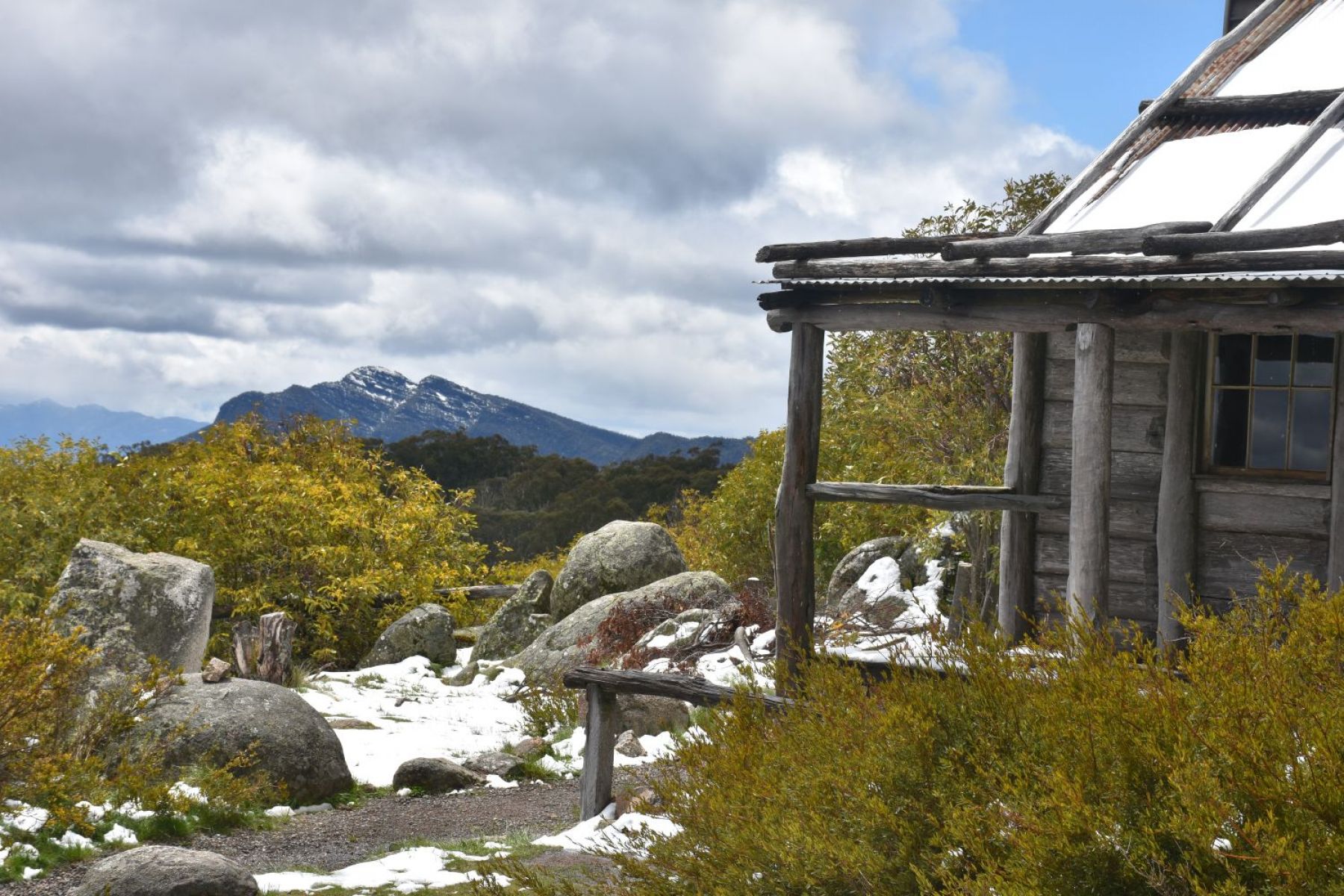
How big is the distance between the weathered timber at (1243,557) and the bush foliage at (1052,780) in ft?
15.5

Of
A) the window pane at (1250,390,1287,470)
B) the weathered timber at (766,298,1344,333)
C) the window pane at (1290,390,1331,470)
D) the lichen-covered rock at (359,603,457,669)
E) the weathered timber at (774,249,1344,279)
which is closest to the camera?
the weathered timber at (774,249,1344,279)

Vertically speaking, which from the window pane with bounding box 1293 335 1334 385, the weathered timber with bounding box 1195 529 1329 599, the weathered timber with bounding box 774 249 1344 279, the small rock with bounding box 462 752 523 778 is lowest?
the small rock with bounding box 462 752 523 778

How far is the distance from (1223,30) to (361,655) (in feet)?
46.2

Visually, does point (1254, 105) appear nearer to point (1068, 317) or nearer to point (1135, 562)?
point (1068, 317)

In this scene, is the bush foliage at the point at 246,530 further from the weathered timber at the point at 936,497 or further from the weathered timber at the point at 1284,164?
the weathered timber at the point at 1284,164

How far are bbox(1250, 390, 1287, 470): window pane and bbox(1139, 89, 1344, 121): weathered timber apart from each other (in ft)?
7.80

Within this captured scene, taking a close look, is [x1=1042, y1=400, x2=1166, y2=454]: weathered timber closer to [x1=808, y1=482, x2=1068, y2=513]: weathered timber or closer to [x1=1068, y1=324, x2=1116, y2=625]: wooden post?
[x1=808, y1=482, x2=1068, y2=513]: weathered timber

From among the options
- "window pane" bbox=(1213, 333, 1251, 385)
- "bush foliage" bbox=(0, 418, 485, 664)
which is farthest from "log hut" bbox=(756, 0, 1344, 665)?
"bush foliage" bbox=(0, 418, 485, 664)

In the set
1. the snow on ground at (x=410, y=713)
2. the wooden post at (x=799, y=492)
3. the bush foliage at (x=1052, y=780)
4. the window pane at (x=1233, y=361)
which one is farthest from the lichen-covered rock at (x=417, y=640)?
the bush foliage at (x=1052, y=780)

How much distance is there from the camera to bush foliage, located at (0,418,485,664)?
14930mm

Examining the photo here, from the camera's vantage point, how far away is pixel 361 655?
1812 centimetres

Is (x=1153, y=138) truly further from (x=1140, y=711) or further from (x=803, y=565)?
(x=1140, y=711)

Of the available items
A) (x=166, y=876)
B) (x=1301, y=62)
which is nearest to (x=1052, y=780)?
(x=166, y=876)

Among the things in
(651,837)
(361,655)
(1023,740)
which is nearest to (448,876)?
(651,837)
